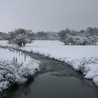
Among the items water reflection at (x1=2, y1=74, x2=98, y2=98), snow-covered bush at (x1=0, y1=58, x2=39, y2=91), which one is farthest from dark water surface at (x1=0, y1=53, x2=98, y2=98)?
snow-covered bush at (x1=0, y1=58, x2=39, y2=91)

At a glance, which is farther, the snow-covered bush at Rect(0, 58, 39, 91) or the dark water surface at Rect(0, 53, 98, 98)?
the snow-covered bush at Rect(0, 58, 39, 91)

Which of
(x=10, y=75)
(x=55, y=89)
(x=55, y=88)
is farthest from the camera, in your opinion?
(x=55, y=88)

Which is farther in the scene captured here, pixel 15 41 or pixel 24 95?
pixel 15 41

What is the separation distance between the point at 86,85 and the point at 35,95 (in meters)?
5.89

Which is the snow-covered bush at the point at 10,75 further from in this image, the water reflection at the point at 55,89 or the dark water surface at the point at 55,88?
the water reflection at the point at 55,89

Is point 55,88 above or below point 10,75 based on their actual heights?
below

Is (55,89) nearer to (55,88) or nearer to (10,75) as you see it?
(55,88)

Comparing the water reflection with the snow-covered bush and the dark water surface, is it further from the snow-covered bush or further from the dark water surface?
the snow-covered bush

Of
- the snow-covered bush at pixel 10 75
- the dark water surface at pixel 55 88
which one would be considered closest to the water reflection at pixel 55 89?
the dark water surface at pixel 55 88

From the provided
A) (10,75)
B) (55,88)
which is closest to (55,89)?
(55,88)

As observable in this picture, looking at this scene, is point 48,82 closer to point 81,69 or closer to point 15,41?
point 81,69

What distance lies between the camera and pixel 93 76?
17.2 meters

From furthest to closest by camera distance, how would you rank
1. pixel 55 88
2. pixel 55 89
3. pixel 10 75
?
pixel 55 88, pixel 55 89, pixel 10 75

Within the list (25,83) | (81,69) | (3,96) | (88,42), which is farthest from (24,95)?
(88,42)
